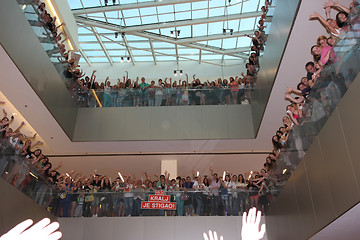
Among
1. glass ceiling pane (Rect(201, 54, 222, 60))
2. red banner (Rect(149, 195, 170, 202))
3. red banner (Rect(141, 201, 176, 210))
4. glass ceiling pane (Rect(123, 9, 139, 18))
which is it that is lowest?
red banner (Rect(141, 201, 176, 210))

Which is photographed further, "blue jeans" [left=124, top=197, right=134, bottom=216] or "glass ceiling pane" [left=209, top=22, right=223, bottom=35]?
"glass ceiling pane" [left=209, top=22, right=223, bottom=35]

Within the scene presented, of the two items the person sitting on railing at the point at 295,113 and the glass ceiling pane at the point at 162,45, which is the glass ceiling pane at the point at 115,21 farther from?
the person sitting on railing at the point at 295,113

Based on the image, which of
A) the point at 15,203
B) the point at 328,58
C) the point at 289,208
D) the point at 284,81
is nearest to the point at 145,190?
the point at 15,203

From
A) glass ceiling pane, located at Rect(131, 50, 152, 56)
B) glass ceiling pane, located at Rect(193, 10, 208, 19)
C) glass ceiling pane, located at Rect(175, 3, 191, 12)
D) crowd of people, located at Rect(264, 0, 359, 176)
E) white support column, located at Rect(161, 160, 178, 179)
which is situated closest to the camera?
crowd of people, located at Rect(264, 0, 359, 176)

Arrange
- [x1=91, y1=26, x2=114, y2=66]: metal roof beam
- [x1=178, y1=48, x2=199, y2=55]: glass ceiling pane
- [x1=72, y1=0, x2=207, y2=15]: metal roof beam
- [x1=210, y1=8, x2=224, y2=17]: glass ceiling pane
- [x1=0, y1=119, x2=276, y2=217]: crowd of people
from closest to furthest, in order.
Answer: [x1=0, y1=119, x2=276, y2=217]: crowd of people
[x1=72, y1=0, x2=207, y2=15]: metal roof beam
[x1=210, y1=8, x2=224, y2=17]: glass ceiling pane
[x1=91, y1=26, x2=114, y2=66]: metal roof beam
[x1=178, y1=48, x2=199, y2=55]: glass ceiling pane

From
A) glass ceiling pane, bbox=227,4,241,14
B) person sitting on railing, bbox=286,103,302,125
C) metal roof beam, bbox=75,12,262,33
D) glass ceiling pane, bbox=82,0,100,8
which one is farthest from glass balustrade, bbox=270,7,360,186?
glass ceiling pane, bbox=82,0,100,8

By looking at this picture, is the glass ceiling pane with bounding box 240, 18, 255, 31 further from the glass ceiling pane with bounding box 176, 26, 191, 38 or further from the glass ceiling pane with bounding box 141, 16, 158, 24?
the glass ceiling pane with bounding box 141, 16, 158, 24

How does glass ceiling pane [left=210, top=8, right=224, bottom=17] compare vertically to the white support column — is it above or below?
above

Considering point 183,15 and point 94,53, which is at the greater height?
point 94,53

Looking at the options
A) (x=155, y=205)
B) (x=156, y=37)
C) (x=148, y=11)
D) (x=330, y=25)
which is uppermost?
(x=148, y=11)

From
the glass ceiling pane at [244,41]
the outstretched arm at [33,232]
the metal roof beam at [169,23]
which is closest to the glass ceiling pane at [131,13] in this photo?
the metal roof beam at [169,23]

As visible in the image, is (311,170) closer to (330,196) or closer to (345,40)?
(330,196)

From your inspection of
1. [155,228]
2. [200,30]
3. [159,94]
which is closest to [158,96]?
[159,94]

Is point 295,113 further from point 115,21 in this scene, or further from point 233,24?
point 115,21
